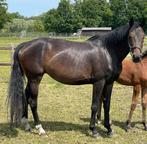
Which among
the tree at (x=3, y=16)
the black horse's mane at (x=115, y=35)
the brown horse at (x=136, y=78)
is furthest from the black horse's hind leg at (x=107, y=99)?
the tree at (x=3, y=16)

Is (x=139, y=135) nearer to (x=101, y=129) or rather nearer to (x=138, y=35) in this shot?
(x=101, y=129)

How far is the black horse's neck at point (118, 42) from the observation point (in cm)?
607

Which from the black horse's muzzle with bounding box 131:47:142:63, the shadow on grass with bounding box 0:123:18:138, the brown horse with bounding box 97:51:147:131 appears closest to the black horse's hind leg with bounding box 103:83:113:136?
the brown horse with bounding box 97:51:147:131

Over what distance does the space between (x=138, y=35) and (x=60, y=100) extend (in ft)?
14.4

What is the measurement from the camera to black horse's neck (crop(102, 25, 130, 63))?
6.07 meters

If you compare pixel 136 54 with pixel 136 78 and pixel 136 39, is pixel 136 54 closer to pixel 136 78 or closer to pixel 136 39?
pixel 136 39

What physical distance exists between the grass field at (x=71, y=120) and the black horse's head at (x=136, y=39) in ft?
5.13

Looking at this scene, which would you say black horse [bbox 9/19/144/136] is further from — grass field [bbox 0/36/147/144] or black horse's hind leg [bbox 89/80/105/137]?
grass field [bbox 0/36/147/144]

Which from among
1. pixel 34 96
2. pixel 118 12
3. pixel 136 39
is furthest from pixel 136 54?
pixel 118 12

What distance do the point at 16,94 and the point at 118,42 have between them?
2048mm

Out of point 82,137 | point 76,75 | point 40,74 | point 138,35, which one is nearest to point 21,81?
point 40,74

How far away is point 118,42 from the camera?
6160mm

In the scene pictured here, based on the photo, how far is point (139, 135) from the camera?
6.45m

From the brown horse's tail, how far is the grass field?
15.2 inches
